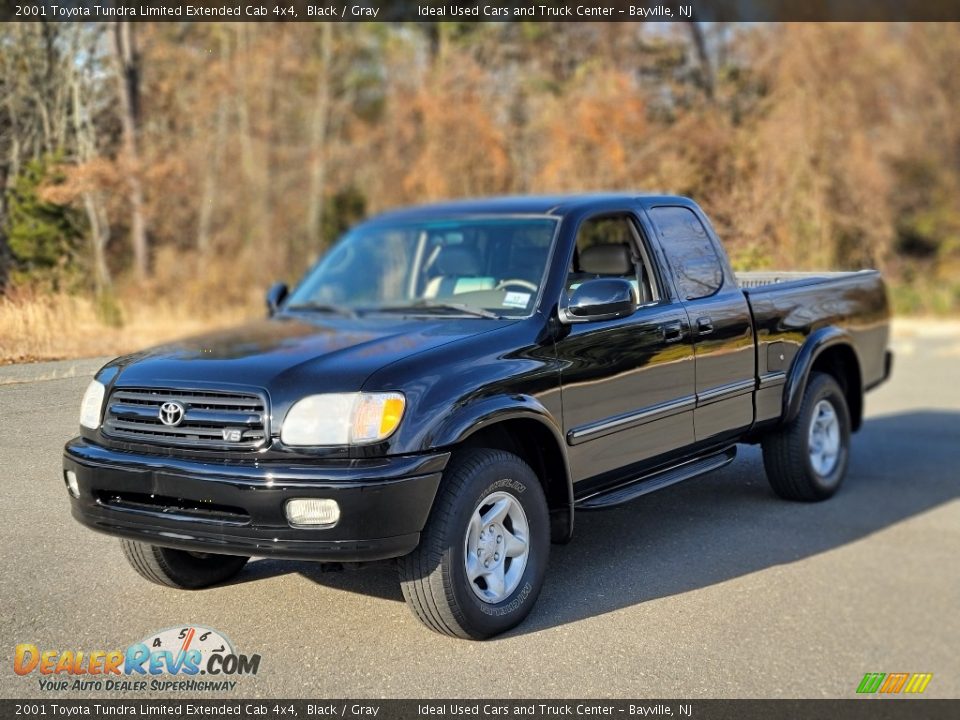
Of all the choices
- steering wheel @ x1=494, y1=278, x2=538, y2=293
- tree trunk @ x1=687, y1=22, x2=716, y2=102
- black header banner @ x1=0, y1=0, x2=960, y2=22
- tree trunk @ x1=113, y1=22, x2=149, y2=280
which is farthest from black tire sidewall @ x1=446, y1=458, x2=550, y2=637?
tree trunk @ x1=687, y1=22, x2=716, y2=102

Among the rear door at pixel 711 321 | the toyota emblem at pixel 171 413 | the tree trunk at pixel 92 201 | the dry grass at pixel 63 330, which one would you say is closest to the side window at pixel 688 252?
the rear door at pixel 711 321

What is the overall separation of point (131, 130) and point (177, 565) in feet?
21.4

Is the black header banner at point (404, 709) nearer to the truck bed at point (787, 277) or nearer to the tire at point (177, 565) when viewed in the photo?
the tire at point (177, 565)

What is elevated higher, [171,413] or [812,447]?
[171,413]

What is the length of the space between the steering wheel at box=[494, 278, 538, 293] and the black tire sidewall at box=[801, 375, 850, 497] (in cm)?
259

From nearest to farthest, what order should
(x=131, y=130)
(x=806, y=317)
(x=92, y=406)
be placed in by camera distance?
(x=92, y=406) < (x=806, y=317) < (x=131, y=130)

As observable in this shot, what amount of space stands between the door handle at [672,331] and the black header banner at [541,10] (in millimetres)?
8242

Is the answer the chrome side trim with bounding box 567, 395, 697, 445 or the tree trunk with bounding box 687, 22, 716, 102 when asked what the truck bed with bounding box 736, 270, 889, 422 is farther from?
the tree trunk with bounding box 687, 22, 716, 102

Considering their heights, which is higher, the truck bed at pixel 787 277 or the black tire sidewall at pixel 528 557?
the truck bed at pixel 787 277

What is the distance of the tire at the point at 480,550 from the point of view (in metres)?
4.29

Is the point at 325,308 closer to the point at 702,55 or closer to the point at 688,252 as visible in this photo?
the point at 688,252

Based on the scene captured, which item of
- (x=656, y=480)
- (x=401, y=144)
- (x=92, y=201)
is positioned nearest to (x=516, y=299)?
(x=656, y=480)

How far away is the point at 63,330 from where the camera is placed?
5770 mm

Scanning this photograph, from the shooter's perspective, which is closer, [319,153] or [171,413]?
[171,413]
